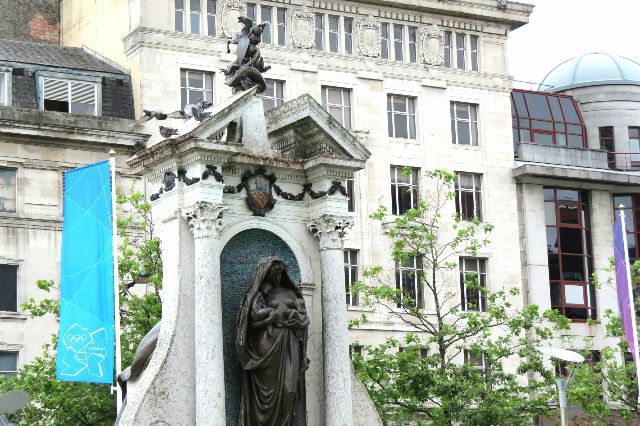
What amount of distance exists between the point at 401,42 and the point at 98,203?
28057mm

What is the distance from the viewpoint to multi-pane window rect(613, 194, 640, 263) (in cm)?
6259

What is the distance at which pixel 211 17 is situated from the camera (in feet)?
178

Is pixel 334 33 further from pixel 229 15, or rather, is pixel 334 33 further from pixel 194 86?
pixel 194 86

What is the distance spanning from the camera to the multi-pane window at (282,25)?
5573 centimetres

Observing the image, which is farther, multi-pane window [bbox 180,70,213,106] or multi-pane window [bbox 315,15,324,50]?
multi-pane window [bbox 315,15,324,50]

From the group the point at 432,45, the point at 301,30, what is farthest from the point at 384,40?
the point at 301,30

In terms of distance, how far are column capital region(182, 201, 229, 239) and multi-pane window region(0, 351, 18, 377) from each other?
30.4m

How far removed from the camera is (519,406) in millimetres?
39531

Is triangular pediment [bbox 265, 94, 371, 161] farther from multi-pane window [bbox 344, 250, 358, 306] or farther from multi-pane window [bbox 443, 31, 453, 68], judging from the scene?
multi-pane window [bbox 443, 31, 453, 68]

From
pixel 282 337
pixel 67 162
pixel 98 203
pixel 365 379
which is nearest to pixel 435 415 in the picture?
pixel 365 379

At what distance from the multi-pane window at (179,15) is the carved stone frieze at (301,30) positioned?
4307 mm

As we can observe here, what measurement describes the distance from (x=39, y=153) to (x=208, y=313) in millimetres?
32377

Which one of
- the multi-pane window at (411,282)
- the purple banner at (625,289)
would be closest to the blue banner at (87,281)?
the purple banner at (625,289)

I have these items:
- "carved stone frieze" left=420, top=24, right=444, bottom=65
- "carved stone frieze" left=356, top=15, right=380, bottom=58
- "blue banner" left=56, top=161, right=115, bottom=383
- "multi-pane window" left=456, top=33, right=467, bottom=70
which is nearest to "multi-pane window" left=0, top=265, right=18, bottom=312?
"carved stone frieze" left=356, top=15, right=380, bottom=58
